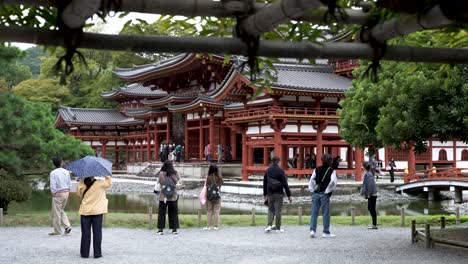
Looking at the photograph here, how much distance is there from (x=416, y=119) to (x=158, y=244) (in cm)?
586

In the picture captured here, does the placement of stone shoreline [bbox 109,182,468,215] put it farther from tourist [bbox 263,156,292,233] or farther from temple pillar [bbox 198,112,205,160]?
tourist [bbox 263,156,292,233]

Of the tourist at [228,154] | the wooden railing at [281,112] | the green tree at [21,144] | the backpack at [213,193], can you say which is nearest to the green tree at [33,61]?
the tourist at [228,154]

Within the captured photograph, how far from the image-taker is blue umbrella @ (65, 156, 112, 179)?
346 inches

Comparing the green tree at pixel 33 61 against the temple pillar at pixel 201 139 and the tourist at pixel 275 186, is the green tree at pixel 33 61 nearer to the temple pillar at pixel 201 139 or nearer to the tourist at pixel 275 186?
the temple pillar at pixel 201 139

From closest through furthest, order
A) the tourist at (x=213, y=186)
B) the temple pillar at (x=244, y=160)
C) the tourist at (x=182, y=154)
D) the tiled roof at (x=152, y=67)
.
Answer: the tourist at (x=213, y=186)
the temple pillar at (x=244, y=160)
the tiled roof at (x=152, y=67)
the tourist at (x=182, y=154)

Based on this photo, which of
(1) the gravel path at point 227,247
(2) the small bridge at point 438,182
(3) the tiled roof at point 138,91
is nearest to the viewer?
(1) the gravel path at point 227,247

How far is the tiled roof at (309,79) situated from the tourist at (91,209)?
18.7m

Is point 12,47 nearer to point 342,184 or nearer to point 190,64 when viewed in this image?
point 342,184

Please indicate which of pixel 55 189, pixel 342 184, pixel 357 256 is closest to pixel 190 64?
pixel 342 184

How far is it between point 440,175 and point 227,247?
20.1 meters

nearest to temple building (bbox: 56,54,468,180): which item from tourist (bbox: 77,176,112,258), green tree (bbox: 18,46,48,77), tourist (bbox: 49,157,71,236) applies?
tourist (bbox: 49,157,71,236)

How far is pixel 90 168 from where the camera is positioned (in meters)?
8.88

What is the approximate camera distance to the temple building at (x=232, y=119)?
2884 cm

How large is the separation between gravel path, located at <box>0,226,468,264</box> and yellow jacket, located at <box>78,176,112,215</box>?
75cm
